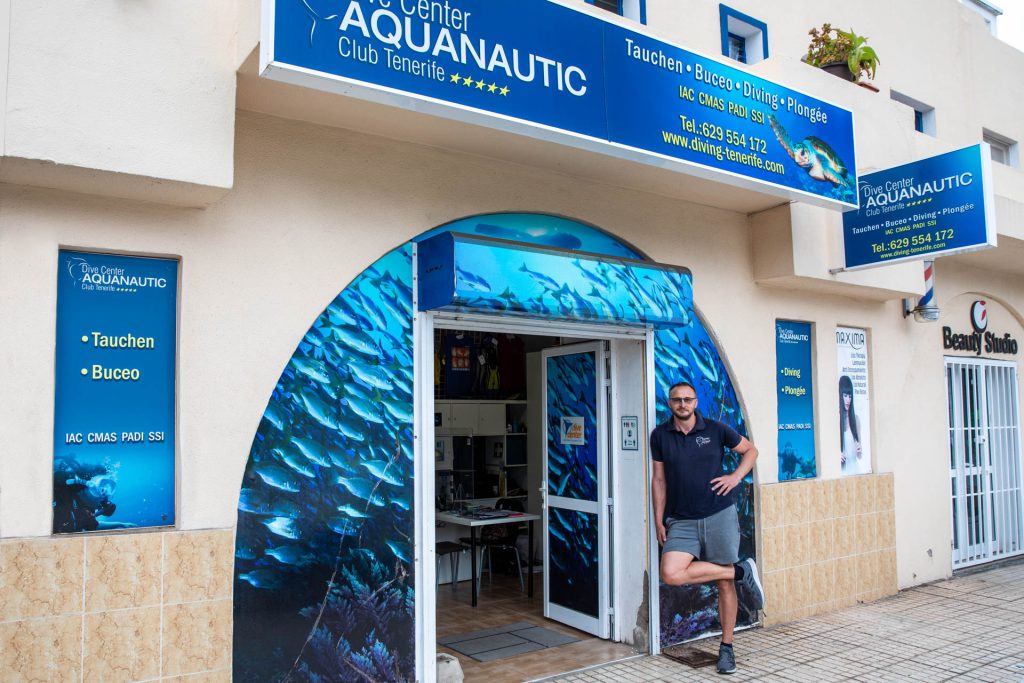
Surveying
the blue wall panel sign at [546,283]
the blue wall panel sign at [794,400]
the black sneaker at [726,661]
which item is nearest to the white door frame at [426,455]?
the blue wall panel sign at [546,283]

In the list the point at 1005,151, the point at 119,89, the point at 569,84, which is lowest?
the point at 119,89

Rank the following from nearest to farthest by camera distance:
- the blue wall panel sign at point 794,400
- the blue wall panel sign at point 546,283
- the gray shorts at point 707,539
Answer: the blue wall panel sign at point 546,283 < the gray shorts at point 707,539 < the blue wall panel sign at point 794,400

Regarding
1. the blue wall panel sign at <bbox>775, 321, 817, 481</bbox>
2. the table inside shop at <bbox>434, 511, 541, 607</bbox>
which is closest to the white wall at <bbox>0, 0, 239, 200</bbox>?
the table inside shop at <bbox>434, 511, 541, 607</bbox>

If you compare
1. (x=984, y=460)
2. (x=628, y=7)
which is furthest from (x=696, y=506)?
(x=984, y=460)

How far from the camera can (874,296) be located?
8.30 m

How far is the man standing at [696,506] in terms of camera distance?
597cm

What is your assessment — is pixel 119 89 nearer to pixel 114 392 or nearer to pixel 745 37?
pixel 114 392

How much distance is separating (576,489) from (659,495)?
94 centimetres

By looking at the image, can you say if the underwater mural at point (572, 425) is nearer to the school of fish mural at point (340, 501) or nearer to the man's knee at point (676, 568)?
the man's knee at point (676, 568)

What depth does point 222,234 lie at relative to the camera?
457 centimetres

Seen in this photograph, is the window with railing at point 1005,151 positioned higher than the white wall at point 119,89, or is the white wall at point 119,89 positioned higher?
the window with railing at point 1005,151

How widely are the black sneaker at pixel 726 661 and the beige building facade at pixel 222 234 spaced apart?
134cm

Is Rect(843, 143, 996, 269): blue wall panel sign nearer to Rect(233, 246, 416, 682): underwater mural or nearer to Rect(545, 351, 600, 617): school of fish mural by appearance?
Rect(545, 351, 600, 617): school of fish mural

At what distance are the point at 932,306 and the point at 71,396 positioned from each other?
8.24m
